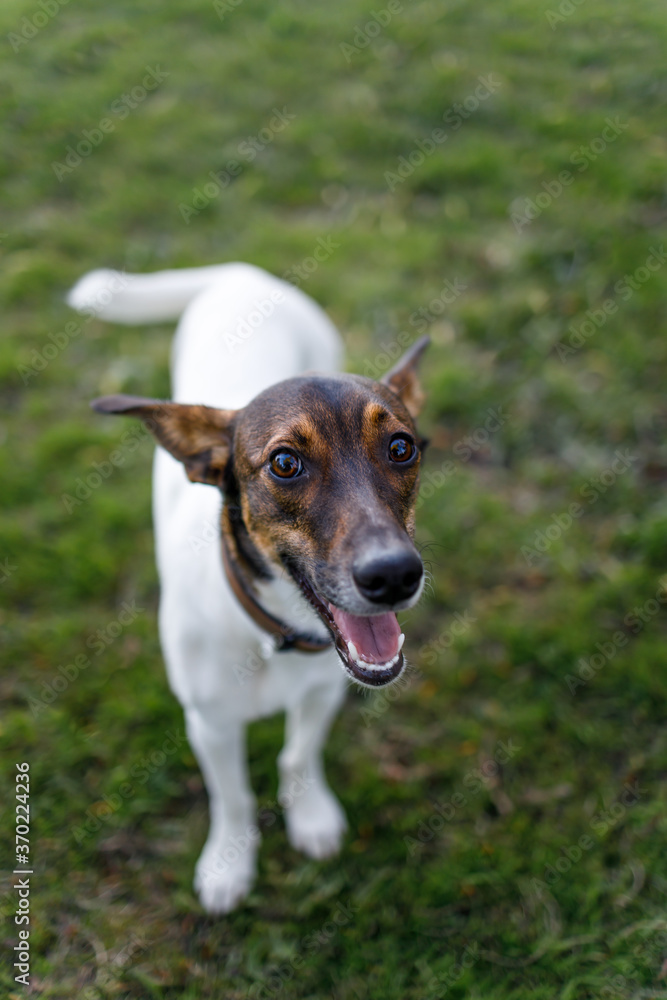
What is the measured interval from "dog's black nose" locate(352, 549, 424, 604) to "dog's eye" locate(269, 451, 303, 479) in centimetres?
45

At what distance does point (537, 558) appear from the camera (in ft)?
14.3

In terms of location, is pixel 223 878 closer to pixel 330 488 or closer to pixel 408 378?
pixel 330 488

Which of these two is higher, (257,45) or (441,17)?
(441,17)

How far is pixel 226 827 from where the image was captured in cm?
328

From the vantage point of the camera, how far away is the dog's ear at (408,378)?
2934 mm

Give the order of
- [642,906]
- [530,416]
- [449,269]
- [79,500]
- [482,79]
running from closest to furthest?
[642,906]
[79,500]
[530,416]
[449,269]
[482,79]

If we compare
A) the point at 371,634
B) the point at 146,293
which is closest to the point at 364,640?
the point at 371,634

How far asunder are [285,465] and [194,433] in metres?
0.43

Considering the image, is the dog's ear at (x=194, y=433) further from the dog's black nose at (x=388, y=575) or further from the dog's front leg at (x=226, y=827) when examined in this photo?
the dog's front leg at (x=226, y=827)

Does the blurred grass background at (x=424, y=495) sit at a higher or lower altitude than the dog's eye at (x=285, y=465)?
lower

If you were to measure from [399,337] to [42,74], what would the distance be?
4.61 metres

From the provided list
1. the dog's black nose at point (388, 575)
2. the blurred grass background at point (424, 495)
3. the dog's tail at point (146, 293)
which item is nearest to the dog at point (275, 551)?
the dog's black nose at point (388, 575)

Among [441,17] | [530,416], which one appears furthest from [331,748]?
[441,17]

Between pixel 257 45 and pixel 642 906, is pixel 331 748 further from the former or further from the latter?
pixel 257 45
